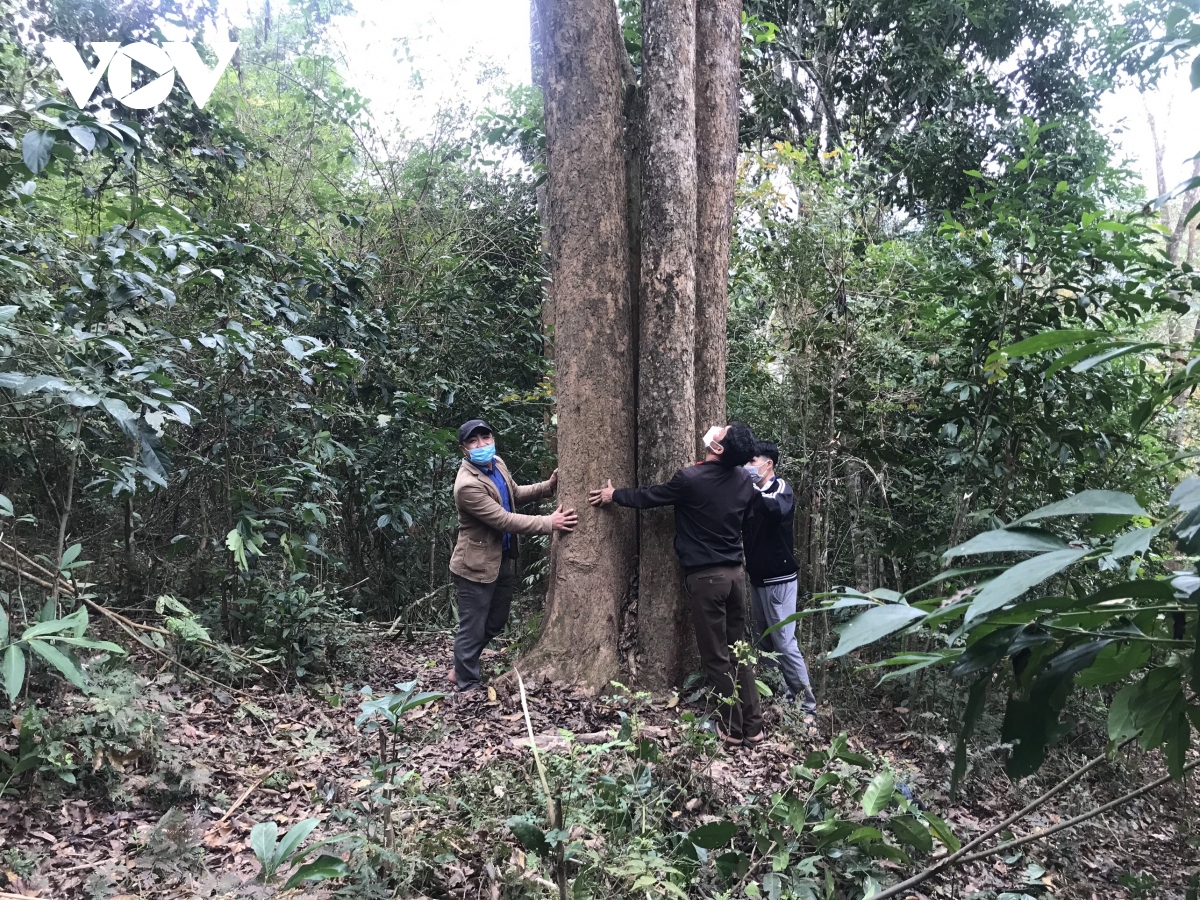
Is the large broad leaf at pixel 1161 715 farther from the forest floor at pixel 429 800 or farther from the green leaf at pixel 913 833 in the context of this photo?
the forest floor at pixel 429 800

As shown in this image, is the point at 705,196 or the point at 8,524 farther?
the point at 705,196

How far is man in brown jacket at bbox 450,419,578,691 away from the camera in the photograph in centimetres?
511

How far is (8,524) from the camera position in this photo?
4.88m

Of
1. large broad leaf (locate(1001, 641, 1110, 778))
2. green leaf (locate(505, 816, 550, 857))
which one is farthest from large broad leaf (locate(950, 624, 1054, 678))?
green leaf (locate(505, 816, 550, 857))

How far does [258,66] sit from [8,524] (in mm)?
7312

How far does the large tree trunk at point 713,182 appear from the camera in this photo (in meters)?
5.20

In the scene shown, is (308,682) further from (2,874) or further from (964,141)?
(964,141)

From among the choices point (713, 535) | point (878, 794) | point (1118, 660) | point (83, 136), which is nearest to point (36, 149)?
point (83, 136)

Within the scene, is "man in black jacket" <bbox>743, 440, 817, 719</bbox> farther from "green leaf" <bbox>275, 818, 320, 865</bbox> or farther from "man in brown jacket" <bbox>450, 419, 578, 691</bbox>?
"green leaf" <bbox>275, 818, 320, 865</bbox>

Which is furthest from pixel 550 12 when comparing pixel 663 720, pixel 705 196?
pixel 663 720

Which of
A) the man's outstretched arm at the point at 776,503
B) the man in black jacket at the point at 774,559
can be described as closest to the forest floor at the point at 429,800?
the man in black jacket at the point at 774,559

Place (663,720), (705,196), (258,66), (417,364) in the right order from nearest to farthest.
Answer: (663,720) → (705,196) → (417,364) → (258,66)

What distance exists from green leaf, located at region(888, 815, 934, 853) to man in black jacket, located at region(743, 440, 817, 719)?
95.2 inches

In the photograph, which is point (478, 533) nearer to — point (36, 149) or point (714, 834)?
point (714, 834)
